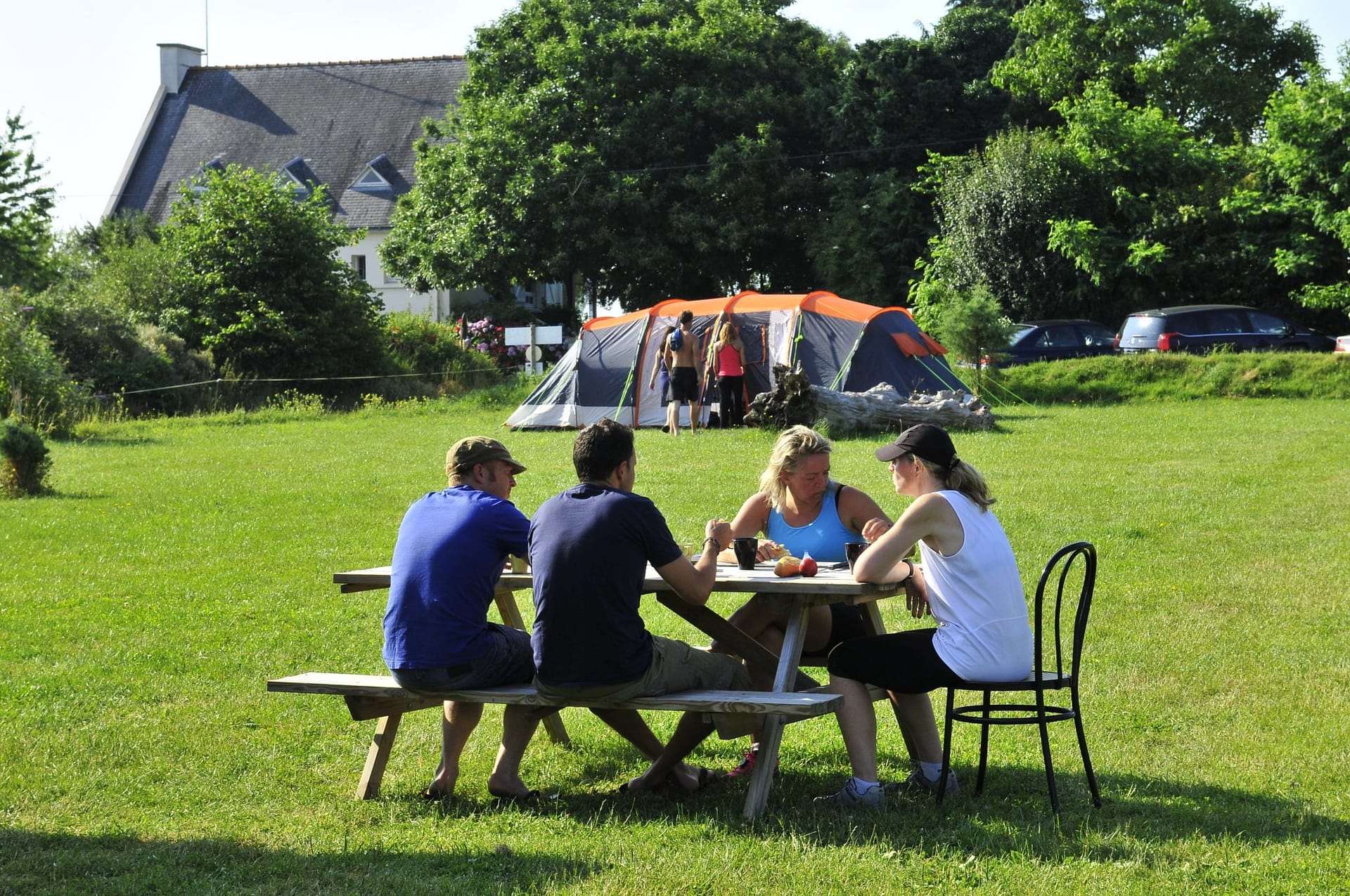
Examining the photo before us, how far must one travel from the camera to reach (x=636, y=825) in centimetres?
505

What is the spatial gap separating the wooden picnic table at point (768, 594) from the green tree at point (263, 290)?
2360 cm

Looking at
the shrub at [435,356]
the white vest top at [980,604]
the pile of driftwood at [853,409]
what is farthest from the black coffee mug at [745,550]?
the shrub at [435,356]

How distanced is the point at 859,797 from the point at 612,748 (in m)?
1.50

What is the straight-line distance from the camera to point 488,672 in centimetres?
534

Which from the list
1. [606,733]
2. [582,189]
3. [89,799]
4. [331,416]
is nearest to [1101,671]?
[606,733]

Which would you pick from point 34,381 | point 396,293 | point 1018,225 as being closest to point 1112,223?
point 1018,225

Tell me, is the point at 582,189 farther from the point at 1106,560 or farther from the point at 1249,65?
the point at 1106,560

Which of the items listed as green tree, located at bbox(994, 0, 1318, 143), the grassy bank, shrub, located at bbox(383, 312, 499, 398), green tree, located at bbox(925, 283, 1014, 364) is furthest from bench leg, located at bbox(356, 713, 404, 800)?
green tree, located at bbox(994, 0, 1318, 143)

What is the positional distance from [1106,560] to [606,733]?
4.99m

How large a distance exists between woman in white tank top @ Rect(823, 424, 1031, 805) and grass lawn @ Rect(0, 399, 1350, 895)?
15.9 inches

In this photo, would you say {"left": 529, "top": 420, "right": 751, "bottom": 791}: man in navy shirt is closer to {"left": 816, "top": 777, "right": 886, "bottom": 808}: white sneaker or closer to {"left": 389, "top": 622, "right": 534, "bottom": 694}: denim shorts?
{"left": 389, "top": 622, "right": 534, "bottom": 694}: denim shorts

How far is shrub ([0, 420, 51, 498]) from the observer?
14.9 m

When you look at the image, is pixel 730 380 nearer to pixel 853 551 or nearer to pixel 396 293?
pixel 853 551

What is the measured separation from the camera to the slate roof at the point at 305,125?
171 ft
